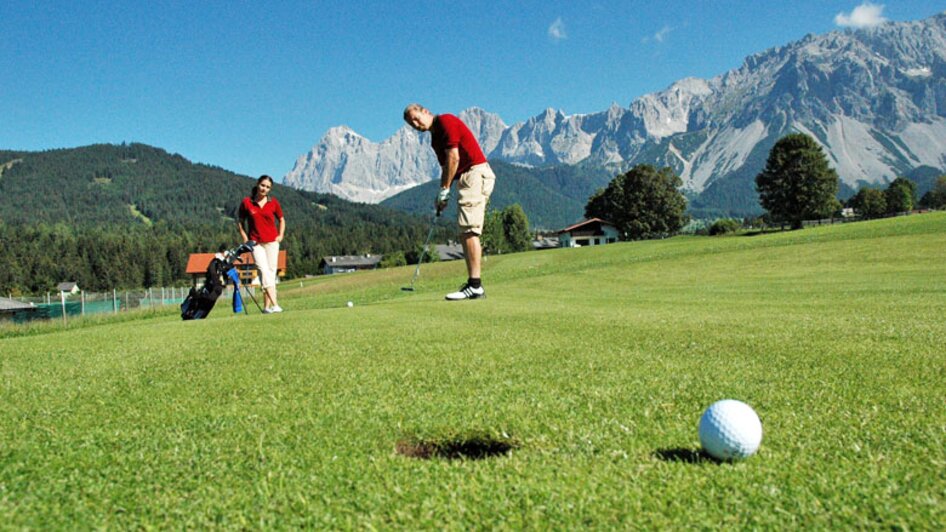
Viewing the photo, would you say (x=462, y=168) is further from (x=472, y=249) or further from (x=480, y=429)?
(x=480, y=429)

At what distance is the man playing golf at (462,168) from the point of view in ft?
29.5

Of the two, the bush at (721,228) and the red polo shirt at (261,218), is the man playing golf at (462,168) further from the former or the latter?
the bush at (721,228)

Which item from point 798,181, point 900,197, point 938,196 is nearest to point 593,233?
point 798,181

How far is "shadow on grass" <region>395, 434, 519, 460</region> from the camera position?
115 inches

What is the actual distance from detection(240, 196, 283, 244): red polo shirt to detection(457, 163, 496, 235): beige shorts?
5.35m

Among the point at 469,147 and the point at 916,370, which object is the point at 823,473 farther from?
the point at 469,147

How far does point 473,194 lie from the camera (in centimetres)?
931

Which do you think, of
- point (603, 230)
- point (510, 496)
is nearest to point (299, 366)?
point (510, 496)

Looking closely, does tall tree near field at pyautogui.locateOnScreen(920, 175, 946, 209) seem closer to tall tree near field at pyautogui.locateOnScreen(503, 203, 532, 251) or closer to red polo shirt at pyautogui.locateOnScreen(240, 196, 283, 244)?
tall tree near field at pyautogui.locateOnScreen(503, 203, 532, 251)

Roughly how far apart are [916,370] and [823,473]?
2501 mm

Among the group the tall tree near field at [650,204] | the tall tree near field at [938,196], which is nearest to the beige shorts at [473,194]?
the tall tree near field at [650,204]

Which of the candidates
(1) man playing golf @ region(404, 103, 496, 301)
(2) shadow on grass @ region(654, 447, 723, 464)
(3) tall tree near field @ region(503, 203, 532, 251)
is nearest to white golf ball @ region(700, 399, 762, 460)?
(2) shadow on grass @ region(654, 447, 723, 464)

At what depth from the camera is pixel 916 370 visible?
4258mm

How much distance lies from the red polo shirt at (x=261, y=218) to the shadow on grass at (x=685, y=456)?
11520mm
